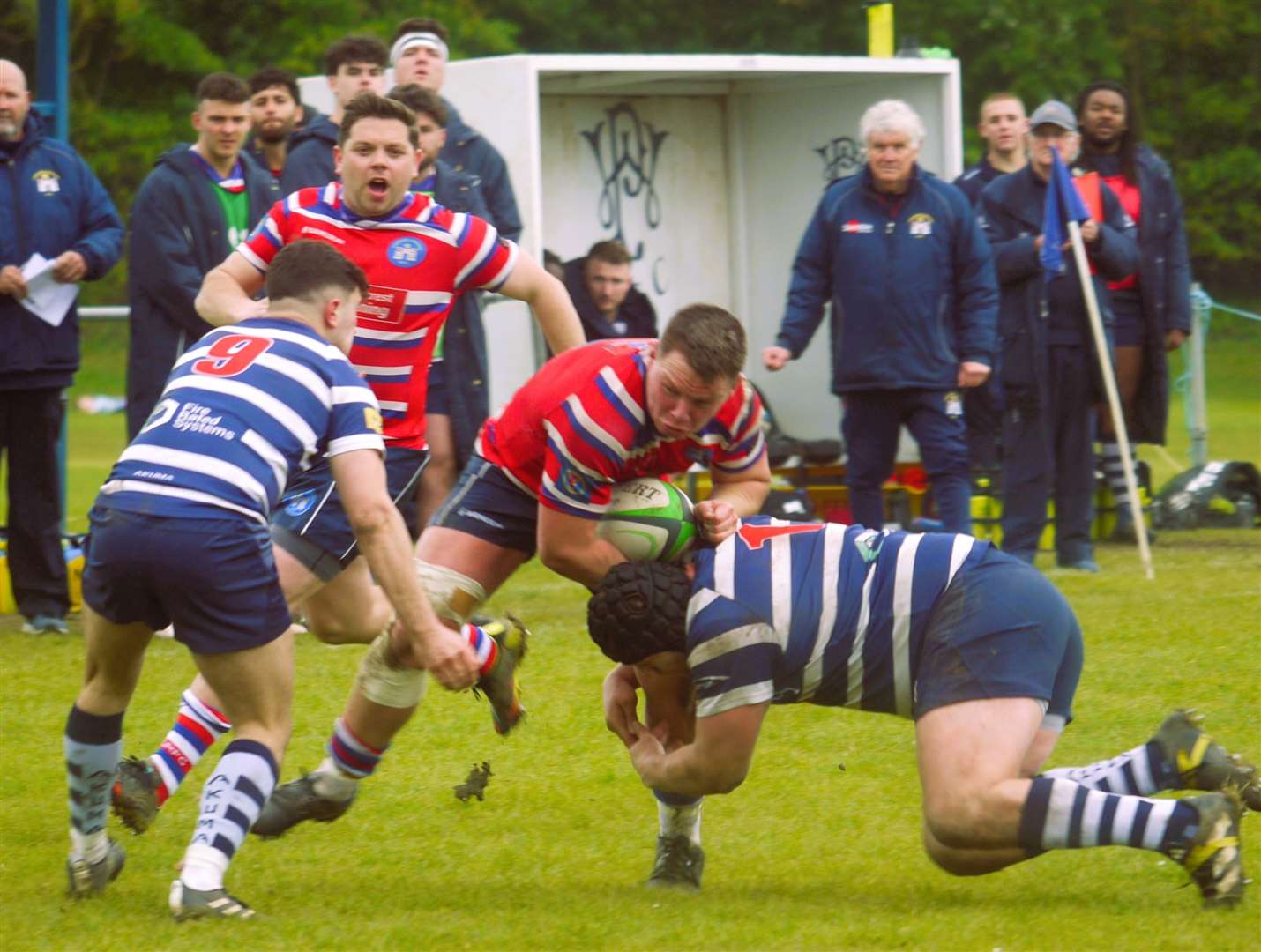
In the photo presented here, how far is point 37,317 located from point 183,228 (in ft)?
2.38

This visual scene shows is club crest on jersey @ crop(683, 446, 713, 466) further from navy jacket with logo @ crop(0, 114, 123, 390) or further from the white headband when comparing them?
the white headband

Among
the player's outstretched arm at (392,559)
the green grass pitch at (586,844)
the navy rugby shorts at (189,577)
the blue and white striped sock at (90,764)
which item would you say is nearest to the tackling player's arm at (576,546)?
the player's outstretched arm at (392,559)

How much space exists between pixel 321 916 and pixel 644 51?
99.4 ft

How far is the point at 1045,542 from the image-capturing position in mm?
11062

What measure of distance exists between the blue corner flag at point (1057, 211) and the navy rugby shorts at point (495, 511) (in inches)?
187

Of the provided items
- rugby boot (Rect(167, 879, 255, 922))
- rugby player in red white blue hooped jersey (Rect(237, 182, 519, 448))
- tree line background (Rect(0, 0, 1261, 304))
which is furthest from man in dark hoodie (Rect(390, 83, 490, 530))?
tree line background (Rect(0, 0, 1261, 304))

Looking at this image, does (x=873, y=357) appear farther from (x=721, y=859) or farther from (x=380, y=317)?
(x=721, y=859)

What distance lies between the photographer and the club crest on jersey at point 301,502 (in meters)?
5.91

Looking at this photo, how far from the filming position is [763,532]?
473 centimetres

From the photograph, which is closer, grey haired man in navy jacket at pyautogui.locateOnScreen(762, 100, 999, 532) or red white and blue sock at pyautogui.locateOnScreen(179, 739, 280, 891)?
red white and blue sock at pyautogui.locateOnScreen(179, 739, 280, 891)

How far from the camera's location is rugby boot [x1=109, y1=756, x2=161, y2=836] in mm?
5266

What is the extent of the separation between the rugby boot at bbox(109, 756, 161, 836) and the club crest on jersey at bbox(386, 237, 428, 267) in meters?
1.77

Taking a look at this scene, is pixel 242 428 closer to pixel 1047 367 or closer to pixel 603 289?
pixel 603 289

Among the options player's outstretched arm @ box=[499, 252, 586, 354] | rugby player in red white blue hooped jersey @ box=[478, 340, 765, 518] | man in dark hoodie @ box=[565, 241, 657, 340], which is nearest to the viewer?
rugby player in red white blue hooped jersey @ box=[478, 340, 765, 518]
